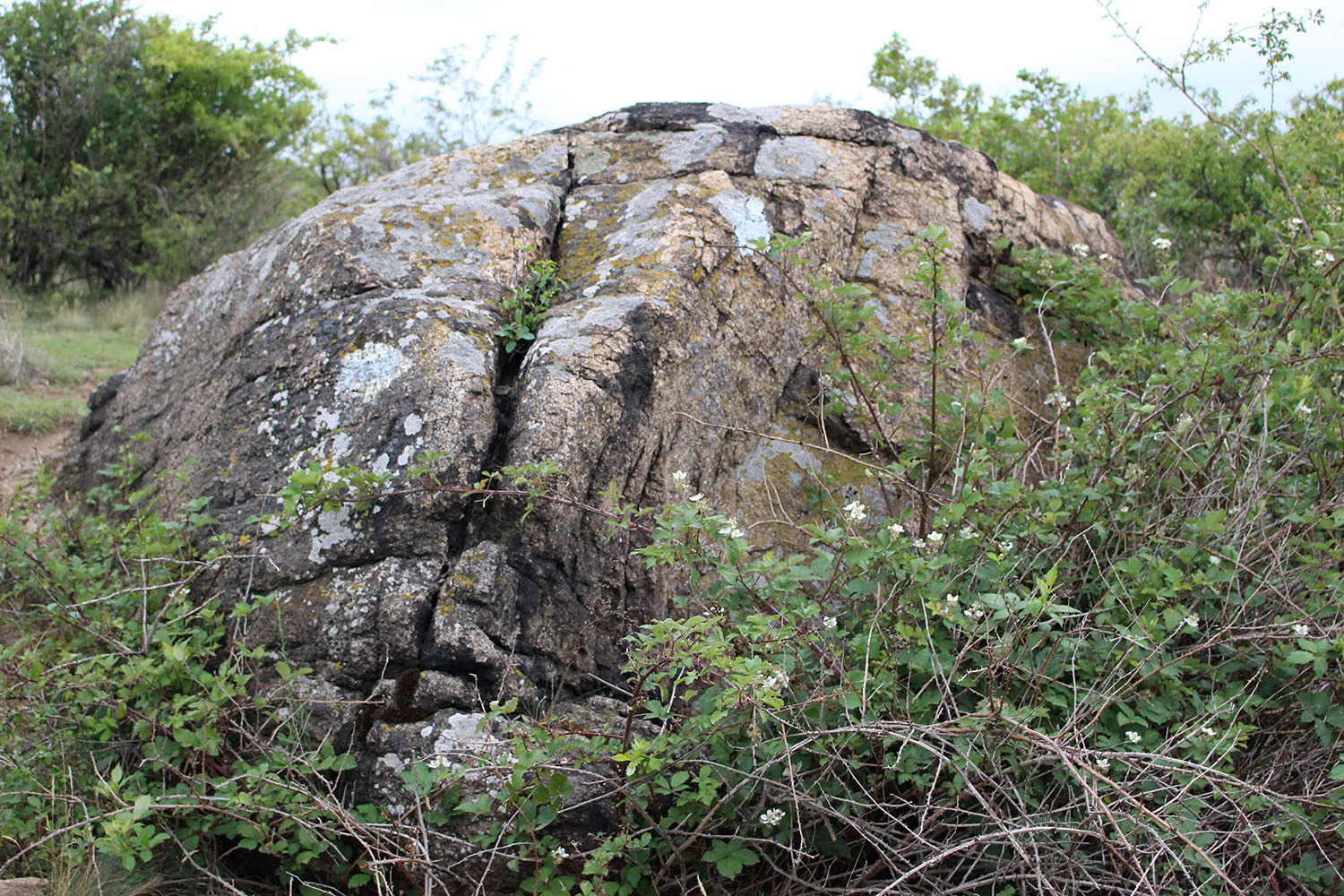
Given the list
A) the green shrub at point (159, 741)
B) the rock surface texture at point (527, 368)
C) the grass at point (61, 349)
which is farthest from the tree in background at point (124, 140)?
the green shrub at point (159, 741)

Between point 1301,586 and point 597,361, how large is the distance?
2.06m

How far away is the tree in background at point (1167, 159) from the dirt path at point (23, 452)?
5.28 metres

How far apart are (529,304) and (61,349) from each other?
17.6ft

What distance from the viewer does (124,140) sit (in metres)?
9.55

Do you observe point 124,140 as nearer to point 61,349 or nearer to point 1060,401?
point 61,349

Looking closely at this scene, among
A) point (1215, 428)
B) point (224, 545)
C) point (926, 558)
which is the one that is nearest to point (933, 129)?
point (1215, 428)

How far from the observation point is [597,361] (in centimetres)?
305

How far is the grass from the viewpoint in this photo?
5781 millimetres

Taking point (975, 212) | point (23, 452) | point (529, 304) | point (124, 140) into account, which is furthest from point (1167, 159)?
point (124, 140)

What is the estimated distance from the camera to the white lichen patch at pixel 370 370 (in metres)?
3.07

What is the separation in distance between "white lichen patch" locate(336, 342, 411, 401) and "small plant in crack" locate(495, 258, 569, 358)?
1.08 feet

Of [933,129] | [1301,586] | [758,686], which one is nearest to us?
[758,686]

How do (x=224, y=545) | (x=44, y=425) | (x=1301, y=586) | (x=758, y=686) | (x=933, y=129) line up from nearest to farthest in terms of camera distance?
(x=758, y=686)
(x=1301, y=586)
(x=224, y=545)
(x=44, y=425)
(x=933, y=129)

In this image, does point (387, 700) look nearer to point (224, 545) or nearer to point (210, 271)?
point (224, 545)
